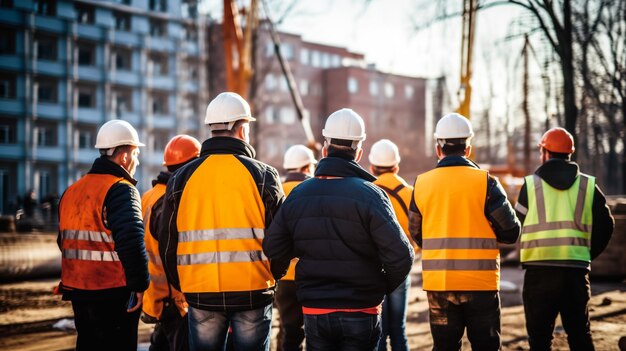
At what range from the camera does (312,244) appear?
415cm

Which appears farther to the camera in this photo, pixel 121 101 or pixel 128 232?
pixel 121 101

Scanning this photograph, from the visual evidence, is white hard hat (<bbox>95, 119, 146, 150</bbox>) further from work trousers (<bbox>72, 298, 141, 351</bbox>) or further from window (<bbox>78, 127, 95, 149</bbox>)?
window (<bbox>78, 127, 95, 149</bbox>)

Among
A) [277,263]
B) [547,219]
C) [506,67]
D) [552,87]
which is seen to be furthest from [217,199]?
[506,67]

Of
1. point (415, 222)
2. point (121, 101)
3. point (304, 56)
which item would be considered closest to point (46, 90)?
point (121, 101)

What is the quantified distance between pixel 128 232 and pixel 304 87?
6385 cm

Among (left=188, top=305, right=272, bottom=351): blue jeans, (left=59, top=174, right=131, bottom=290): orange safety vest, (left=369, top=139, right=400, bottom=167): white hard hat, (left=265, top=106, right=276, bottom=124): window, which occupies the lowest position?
(left=188, top=305, right=272, bottom=351): blue jeans

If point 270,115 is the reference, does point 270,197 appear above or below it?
below

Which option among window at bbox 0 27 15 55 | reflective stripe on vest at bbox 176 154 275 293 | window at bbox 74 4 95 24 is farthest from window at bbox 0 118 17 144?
reflective stripe on vest at bbox 176 154 275 293

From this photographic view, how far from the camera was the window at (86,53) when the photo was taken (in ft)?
176

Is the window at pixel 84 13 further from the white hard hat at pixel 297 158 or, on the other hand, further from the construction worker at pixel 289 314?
the construction worker at pixel 289 314

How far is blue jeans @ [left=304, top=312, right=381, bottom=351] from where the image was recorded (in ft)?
13.3

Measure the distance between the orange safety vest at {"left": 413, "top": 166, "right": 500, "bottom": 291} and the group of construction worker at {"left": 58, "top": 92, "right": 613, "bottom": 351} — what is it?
0.01 meters

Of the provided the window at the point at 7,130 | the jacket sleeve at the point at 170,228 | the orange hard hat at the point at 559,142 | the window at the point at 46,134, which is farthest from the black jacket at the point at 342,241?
the window at the point at 46,134

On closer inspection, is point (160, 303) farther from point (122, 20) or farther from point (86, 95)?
point (122, 20)
